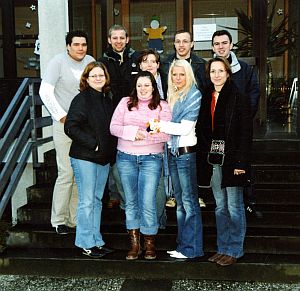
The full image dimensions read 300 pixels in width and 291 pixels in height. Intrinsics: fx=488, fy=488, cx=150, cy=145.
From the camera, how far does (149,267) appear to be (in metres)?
4.33

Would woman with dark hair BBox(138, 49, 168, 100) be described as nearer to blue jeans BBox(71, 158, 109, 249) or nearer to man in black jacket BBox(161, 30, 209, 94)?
man in black jacket BBox(161, 30, 209, 94)

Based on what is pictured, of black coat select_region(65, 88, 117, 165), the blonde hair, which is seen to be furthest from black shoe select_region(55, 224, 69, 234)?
the blonde hair

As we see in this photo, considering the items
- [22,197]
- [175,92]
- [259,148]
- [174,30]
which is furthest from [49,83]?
[174,30]

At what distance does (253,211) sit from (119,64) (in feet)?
6.47

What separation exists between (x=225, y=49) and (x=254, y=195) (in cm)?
160

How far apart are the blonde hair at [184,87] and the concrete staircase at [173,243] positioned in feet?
4.42

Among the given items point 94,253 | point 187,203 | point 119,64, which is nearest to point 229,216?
point 187,203

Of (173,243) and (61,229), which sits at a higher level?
(61,229)

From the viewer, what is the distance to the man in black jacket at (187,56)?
4496mm

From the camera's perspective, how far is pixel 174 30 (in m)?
7.76

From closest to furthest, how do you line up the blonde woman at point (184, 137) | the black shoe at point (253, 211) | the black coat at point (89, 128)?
the blonde woman at point (184, 137), the black coat at point (89, 128), the black shoe at point (253, 211)

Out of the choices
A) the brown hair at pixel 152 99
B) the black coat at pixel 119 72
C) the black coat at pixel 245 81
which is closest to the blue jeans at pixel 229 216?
the brown hair at pixel 152 99

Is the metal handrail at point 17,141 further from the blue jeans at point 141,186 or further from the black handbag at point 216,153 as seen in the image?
the black handbag at point 216,153

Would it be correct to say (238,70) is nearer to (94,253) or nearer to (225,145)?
(225,145)
